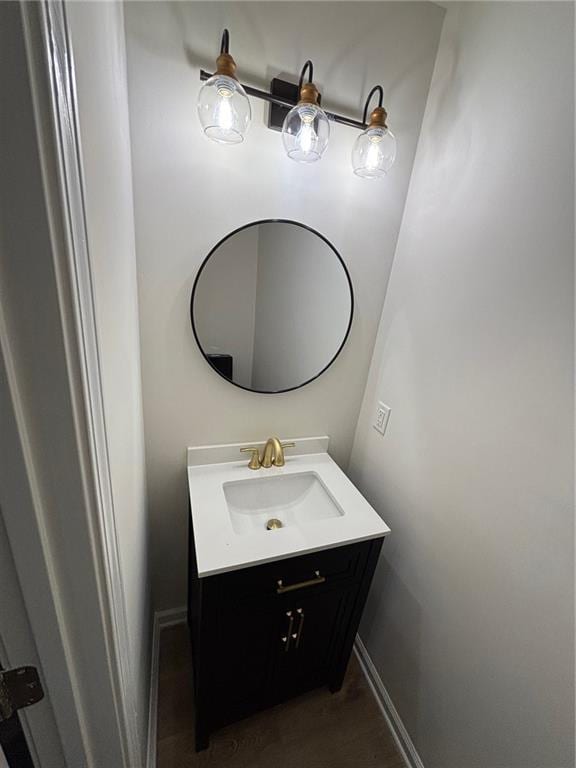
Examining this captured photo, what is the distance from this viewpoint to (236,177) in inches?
38.4

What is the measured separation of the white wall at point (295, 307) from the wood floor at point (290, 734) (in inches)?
49.9

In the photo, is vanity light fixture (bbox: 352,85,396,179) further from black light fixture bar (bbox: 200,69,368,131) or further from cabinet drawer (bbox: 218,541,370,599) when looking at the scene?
cabinet drawer (bbox: 218,541,370,599)

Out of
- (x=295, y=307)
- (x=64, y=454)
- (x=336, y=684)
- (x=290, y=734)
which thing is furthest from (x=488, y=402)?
(x=290, y=734)

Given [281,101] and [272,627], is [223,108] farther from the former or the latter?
[272,627]

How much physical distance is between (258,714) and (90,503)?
1.41 m

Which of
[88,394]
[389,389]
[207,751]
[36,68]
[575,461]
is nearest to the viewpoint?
[36,68]

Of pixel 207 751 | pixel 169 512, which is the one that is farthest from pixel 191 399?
pixel 207 751

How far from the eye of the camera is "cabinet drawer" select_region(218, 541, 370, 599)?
3.02 feet

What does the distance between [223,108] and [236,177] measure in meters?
0.17

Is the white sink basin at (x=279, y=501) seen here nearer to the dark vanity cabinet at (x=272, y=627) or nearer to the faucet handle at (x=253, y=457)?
the faucet handle at (x=253, y=457)

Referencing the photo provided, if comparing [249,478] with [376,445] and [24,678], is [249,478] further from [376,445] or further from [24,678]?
[24,678]

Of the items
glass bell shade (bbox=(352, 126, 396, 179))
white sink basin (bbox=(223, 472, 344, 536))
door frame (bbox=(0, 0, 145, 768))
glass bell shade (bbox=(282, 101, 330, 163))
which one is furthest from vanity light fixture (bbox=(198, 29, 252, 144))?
white sink basin (bbox=(223, 472, 344, 536))

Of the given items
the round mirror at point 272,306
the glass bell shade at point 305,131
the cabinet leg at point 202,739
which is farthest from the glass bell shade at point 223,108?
the cabinet leg at point 202,739

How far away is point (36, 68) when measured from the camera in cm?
27
